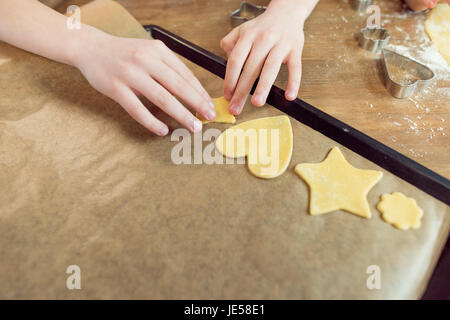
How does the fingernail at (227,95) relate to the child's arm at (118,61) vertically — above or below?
below

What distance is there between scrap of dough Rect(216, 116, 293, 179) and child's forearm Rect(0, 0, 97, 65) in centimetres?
33

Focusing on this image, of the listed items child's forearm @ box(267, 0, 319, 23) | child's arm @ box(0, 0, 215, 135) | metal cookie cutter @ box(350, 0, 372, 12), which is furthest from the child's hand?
metal cookie cutter @ box(350, 0, 372, 12)

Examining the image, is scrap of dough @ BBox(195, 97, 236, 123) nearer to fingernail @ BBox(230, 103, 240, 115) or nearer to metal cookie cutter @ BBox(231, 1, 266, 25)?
fingernail @ BBox(230, 103, 240, 115)

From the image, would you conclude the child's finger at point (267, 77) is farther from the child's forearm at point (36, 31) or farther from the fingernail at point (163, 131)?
the child's forearm at point (36, 31)

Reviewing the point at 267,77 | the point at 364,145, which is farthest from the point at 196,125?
the point at 364,145

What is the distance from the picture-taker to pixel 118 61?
604 mm

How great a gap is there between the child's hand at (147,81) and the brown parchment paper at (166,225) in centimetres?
5

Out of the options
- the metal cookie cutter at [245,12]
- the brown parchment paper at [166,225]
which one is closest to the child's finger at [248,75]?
the brown parchment paper at [166,225]

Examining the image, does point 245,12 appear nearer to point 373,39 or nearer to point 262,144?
point 373,39

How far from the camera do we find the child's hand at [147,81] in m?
0.58

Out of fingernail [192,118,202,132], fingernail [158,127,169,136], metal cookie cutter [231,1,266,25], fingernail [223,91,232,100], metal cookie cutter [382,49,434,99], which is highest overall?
metal cookie cutter [231,1,266,25]

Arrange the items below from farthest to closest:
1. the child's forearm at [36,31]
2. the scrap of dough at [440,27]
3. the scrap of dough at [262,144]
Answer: the scrap of dough at [440,27]
the child's forearm at [36,31]
the scrap of dough at [262,144]

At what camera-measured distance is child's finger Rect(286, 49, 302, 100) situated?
599 millimetres

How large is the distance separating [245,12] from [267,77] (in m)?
0.33
